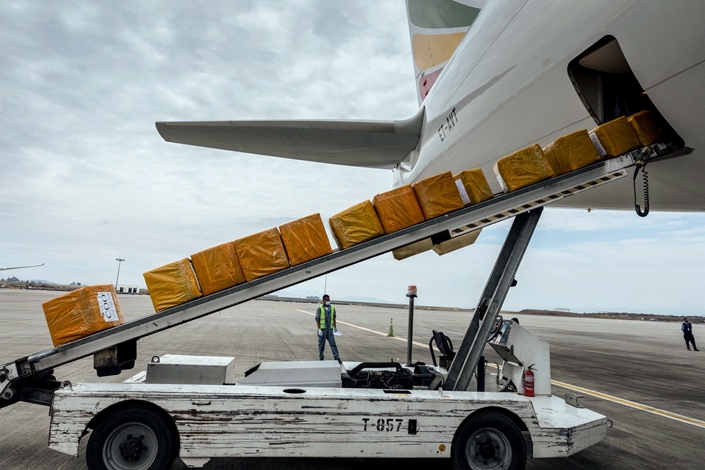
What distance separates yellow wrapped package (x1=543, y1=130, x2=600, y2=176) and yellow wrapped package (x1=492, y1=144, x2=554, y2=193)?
19 cm

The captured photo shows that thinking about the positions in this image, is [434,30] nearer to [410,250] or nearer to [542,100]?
[542,100]

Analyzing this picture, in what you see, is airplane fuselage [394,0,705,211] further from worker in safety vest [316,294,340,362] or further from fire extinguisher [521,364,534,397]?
worker in safety vest [316,294,340,362]

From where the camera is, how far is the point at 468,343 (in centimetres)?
527

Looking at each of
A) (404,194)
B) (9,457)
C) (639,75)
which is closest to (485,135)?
(639,75)

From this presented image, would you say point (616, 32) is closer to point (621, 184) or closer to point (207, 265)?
point (621, 184)

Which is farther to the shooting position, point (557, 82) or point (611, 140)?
point (557, 82)

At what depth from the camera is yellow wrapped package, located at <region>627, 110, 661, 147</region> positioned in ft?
18.5

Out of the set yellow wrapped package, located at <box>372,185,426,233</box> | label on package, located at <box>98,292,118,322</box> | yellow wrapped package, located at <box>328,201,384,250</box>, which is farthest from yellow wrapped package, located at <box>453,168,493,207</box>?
label on package, located at <box>98,292,118,322</box>

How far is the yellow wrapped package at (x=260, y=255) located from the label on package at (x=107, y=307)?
4.66 feet

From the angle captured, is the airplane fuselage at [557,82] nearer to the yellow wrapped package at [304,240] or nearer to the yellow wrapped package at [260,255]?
the yellow wrapped package at [304,240]

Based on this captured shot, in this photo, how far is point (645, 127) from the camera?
18.7 ft

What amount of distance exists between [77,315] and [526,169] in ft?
16.9

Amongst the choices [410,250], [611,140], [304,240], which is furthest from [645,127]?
[304,240]

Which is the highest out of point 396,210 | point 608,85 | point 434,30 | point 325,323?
point 434,30
